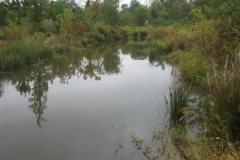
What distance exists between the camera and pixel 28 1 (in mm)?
18797

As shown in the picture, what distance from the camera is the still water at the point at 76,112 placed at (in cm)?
315

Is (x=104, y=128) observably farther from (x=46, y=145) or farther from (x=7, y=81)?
(x=7, y=81)

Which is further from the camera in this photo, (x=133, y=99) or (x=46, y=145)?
(x=133, y=99)

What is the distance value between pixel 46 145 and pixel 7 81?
429cm

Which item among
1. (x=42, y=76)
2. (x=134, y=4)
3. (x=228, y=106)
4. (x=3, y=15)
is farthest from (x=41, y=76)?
(x=134, y=4)

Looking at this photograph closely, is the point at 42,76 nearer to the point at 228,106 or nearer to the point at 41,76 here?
the point at 41,76

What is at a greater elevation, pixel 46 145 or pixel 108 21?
pixel 108 21

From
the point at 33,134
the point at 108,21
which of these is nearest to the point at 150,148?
the point at 33,134

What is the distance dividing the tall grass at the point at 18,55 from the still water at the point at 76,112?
15.5 inches

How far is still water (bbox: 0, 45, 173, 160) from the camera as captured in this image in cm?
315

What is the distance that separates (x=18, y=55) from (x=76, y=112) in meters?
4.98

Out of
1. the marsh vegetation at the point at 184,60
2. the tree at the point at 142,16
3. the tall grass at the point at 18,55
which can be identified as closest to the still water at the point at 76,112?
the marsh vegetation at the point at 184,60

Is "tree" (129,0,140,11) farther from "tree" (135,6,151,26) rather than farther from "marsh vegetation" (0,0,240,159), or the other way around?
"marsh vegetation" (0,0,240,159)

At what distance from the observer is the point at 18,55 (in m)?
8.43
